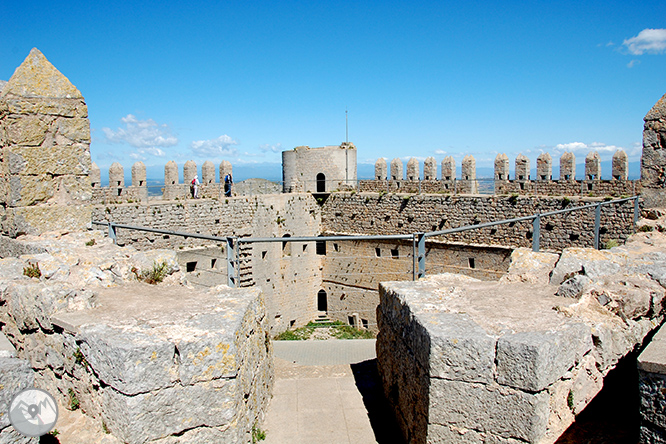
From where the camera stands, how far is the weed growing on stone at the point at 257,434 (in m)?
3.85

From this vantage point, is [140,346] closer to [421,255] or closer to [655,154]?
[421,255]

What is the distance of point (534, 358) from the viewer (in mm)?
2934

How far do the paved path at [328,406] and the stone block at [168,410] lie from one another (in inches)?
42.4

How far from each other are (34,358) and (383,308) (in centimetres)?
289

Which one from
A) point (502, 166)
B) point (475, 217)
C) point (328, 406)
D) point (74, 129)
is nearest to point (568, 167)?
point (502, 166)

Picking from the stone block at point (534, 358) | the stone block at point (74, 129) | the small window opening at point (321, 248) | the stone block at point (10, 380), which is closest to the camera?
the stone block at point (10, 380)

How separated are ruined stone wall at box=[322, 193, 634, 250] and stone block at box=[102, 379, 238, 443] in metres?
11.6

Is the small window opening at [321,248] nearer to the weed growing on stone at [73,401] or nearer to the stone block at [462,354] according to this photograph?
the weed growing on stone at [73,401]

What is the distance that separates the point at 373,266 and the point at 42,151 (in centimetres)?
1342

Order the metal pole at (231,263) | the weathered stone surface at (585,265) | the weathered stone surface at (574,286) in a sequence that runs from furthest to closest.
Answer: the metal pole at (231,263) → the weathered stone surface at (585,265) → the weathered stone surface at (574,286)

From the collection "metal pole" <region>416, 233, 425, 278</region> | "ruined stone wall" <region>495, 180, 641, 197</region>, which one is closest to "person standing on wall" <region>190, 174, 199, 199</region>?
"ruined stone wall" <region>495, 180, 641, 197</region>

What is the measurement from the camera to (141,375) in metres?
2.96

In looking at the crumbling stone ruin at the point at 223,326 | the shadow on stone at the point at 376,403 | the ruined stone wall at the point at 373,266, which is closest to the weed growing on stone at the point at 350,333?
the ruined stone wall at the point at 373,266

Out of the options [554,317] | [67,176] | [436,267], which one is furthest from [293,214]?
[554,317]
